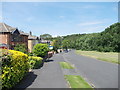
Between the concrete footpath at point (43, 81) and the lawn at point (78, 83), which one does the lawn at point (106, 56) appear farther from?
the concrete footpath at point (43, 81)

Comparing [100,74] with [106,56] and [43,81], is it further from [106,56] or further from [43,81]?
[106,56]

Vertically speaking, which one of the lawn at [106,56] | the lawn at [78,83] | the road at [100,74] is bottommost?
the lawn at [106,56]

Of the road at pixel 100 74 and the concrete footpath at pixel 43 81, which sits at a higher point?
the concrete footpath at pixel 43 81

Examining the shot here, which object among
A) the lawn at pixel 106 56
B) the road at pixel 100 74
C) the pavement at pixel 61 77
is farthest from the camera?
the lawn at pixel 106 56

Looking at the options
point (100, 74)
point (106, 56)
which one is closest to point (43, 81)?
point (100, 74)

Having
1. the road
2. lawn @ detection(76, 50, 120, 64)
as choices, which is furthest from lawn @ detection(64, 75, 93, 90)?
lawn @ detection(76, 50, 120, 64)

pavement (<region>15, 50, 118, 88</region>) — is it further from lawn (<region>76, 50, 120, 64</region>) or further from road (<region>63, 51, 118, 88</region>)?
lawn (<region>76, 50, 120, 64</region>)

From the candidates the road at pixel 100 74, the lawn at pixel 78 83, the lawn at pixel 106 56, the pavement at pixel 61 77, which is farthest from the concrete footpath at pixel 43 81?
the lawn at pixel 106 56

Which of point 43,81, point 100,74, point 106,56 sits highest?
point 43,81

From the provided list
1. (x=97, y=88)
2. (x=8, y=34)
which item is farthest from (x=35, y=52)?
(x=97, y=88)

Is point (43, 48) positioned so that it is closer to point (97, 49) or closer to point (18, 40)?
point (18, 40)

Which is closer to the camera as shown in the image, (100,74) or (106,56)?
(100,74)

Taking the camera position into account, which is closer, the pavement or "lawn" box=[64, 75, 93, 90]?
"lawn" box=[64, 75, 93, 90]

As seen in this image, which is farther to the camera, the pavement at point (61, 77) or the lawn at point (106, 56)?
the lawn at point (106, 56)
